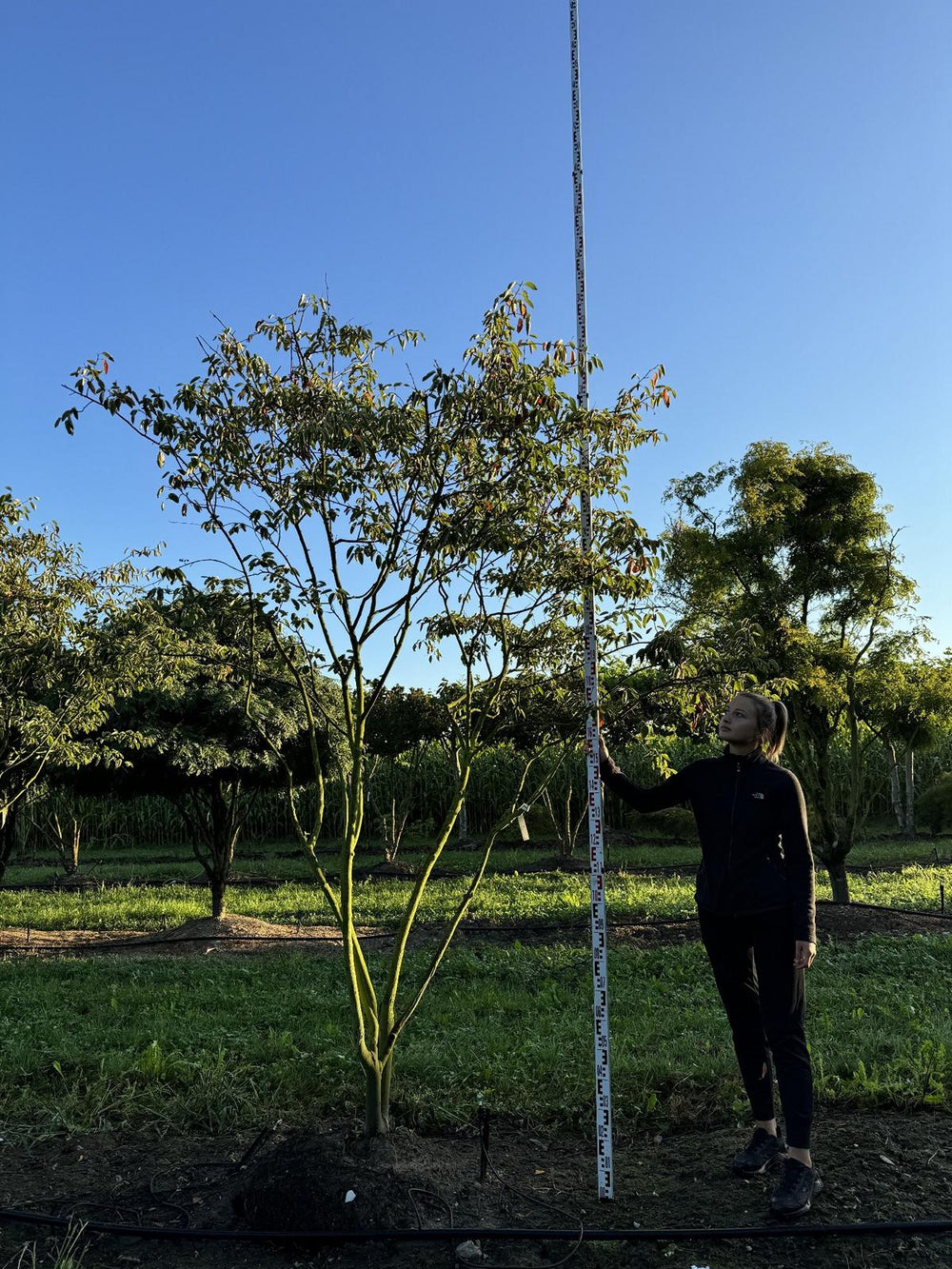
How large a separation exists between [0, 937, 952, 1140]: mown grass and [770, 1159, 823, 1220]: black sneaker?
102 cm

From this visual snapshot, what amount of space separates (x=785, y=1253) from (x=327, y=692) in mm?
8819

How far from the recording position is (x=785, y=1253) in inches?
123

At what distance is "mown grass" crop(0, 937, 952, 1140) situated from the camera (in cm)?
455

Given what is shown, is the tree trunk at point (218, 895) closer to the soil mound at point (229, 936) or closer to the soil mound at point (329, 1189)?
the soil mound at point (229, 936)

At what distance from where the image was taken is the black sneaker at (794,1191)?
329cm

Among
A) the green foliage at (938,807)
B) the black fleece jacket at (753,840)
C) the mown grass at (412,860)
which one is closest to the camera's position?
the black fleece jacket at (753,840)

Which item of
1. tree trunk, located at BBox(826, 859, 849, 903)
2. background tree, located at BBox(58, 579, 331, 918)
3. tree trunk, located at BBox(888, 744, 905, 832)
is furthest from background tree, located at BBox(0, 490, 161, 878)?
tree trunk, located at BBox(888, 744, 905, 832)

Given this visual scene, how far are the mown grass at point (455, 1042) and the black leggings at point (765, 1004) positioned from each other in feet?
2.76

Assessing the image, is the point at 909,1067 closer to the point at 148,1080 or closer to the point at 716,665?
the point at 716,665

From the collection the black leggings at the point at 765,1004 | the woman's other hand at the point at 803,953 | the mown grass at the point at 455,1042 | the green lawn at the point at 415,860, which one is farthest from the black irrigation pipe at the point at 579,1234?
the green lawn at the point at 415,860

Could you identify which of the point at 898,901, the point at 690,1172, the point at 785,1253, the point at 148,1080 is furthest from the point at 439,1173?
the point at 898,901

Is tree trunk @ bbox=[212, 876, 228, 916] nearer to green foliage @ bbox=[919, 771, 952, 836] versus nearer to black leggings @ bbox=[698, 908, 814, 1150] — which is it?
black leggings @ bbox=[698, 908, 814, 1150]

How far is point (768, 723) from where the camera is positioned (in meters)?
3.77

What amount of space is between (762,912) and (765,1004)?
1.14ft
